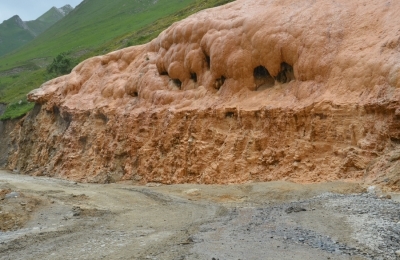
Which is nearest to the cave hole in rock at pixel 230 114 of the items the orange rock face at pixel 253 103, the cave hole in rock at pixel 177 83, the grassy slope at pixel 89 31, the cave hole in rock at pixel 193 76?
the orange rock face at pixel 253 103

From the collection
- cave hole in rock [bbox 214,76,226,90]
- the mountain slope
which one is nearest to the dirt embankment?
cave hole in rock [bbox 214,76,226,90]

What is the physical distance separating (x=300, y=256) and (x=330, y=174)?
745 cm

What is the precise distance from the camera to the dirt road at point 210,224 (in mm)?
9695

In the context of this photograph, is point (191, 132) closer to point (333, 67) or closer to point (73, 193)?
point (73, 193)

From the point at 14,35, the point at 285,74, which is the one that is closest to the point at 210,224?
the point at 285,74

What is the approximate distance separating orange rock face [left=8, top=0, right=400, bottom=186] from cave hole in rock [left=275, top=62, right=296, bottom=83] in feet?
0.14

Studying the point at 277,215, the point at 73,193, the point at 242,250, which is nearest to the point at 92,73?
the point at 73,193

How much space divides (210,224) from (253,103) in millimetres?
8643

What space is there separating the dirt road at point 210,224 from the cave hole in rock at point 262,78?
5.11 meters

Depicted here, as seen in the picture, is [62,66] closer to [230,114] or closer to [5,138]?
[5,138]

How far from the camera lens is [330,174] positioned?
16078 millimetres

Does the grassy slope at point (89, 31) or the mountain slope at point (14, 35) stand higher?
the mountain slope at point (14, 35)

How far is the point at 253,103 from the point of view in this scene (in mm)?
20156

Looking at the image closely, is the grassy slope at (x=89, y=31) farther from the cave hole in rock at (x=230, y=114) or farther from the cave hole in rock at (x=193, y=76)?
the cave hole in rock at (x=230, y=114)
